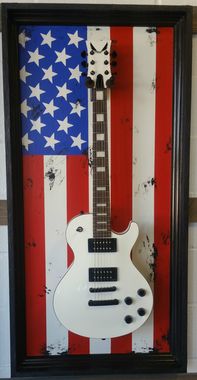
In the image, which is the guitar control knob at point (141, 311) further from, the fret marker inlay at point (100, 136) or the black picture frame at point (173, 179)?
the fret marker inlay at point (100, 136)

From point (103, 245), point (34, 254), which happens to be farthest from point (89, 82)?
point (34, 254)

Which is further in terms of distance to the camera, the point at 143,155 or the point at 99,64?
the point at 143,155

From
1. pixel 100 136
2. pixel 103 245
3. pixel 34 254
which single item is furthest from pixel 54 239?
pixel 100 136

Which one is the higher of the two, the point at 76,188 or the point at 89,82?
the point at 89,82

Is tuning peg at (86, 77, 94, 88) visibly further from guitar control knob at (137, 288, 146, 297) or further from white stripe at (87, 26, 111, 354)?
guitar control knob at (137, 288, 146, 297)

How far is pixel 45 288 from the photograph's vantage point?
133 cm

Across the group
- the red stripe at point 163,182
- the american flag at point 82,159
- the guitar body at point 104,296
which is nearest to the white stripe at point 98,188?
the american flag at point 82,159

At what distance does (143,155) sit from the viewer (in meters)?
1.32

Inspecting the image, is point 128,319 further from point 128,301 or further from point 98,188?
point 98,188

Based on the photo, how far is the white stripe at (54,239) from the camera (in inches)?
51.3

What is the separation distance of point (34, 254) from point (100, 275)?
0.30 m

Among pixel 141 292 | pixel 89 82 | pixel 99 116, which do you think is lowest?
pixel 141 292

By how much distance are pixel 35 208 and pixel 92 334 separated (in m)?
0.56

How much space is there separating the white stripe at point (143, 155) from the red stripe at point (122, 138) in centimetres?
2
